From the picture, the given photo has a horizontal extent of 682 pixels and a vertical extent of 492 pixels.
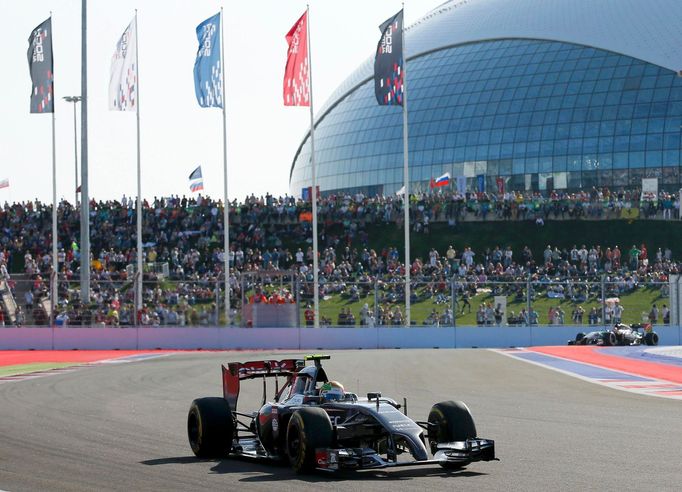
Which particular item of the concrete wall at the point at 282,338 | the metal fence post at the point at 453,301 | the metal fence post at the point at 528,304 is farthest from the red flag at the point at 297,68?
the metal fence post at the point at 528,304

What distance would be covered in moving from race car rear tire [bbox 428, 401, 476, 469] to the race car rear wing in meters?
2.33

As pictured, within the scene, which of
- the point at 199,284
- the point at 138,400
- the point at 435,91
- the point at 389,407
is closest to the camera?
the point at 389,407

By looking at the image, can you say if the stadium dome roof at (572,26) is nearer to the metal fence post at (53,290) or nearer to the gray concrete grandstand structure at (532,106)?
the gray concrete grandstand structure at (532,106)

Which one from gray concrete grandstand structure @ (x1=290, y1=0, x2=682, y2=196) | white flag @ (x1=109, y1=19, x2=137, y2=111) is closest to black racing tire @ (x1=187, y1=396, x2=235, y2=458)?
white flag @ (x1=109, y1=19, x2=137, y2=111)

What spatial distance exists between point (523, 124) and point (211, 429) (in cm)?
8517

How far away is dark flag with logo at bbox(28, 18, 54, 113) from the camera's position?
4606 centimetres

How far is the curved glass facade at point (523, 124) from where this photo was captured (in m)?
91.1

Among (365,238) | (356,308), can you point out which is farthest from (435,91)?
(356,308)

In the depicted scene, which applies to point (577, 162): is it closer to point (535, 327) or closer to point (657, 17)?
point (657, 17)

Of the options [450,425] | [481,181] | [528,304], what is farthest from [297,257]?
[450,425]

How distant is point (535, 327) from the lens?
140 feet

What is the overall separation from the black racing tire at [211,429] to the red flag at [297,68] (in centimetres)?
2991

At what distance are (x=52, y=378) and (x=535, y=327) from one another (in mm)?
20496

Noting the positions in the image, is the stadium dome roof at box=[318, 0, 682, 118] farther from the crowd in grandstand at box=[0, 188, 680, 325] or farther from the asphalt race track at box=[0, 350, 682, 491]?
the asphalt race track at box=[0, 350, 682, 491]
